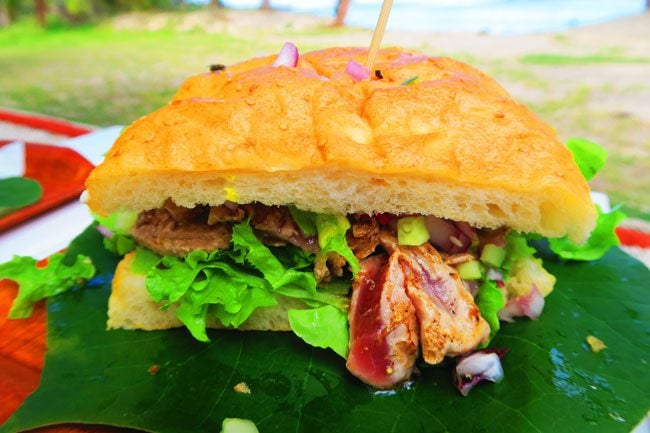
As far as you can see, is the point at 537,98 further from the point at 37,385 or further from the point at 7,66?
the point at 7,66

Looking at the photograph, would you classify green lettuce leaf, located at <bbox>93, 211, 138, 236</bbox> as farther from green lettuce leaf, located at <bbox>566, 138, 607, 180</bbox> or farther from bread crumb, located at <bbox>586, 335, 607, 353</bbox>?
green lettuce leaf, located at <bbox>566, 138, 607, 180</bbox>

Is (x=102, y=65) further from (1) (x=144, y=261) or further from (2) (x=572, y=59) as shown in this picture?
(2) (x=572, y=59)

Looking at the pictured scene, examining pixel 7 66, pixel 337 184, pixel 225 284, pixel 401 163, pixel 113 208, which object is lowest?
pixel 7 66

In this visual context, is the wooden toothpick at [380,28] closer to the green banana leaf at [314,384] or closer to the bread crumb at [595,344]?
the green banana leaf at [314,384]

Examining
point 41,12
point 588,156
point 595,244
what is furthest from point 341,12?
point 595,244

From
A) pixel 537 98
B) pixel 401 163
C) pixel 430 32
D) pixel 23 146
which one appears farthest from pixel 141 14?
pixel 401 163

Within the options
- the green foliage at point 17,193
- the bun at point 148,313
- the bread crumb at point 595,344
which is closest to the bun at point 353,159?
the bun at point 148,313

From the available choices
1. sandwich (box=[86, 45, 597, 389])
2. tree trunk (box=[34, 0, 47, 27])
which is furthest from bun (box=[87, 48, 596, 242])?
tree trunk (box=[34, 0, 47, 27])
